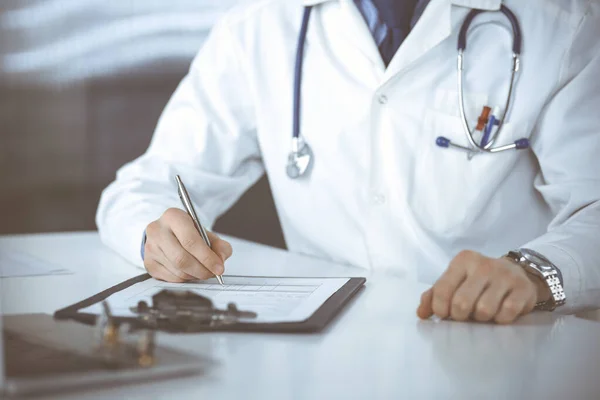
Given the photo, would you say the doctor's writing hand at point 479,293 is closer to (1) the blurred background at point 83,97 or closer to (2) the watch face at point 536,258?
(2) the watch face at point 536,258

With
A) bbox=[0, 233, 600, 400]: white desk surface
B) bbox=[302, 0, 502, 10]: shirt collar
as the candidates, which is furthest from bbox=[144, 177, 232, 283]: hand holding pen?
bbox=[302, 0, 502, 10]: shirt collar

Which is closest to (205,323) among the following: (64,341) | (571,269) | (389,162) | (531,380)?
(64,341)

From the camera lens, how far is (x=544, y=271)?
0.95 m

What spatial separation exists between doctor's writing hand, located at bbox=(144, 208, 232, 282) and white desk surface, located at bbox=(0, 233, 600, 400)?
4.9 inches

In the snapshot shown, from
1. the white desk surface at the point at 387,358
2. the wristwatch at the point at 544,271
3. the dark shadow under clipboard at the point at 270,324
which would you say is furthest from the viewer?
the wristwatch at the point at 544,271

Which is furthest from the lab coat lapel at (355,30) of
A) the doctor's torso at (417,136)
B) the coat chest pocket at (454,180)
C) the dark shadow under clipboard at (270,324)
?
the dark shadow under clipboard at (270,324)

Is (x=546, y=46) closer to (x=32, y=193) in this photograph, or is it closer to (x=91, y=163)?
(x=91, y=163)

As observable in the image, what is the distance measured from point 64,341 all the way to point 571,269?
0.71 m

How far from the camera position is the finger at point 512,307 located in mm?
803

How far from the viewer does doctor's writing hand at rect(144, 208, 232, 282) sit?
993mm

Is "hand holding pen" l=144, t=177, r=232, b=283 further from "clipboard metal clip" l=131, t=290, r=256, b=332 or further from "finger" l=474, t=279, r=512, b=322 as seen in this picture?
"finger" l=474, t=279, r=512, b=322

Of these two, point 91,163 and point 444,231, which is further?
point 91,163

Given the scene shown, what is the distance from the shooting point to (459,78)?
128cm

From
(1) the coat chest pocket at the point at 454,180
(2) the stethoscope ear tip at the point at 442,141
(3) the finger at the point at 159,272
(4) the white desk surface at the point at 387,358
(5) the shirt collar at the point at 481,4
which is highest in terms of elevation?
(5) the shirt collar at the point at 481,4
